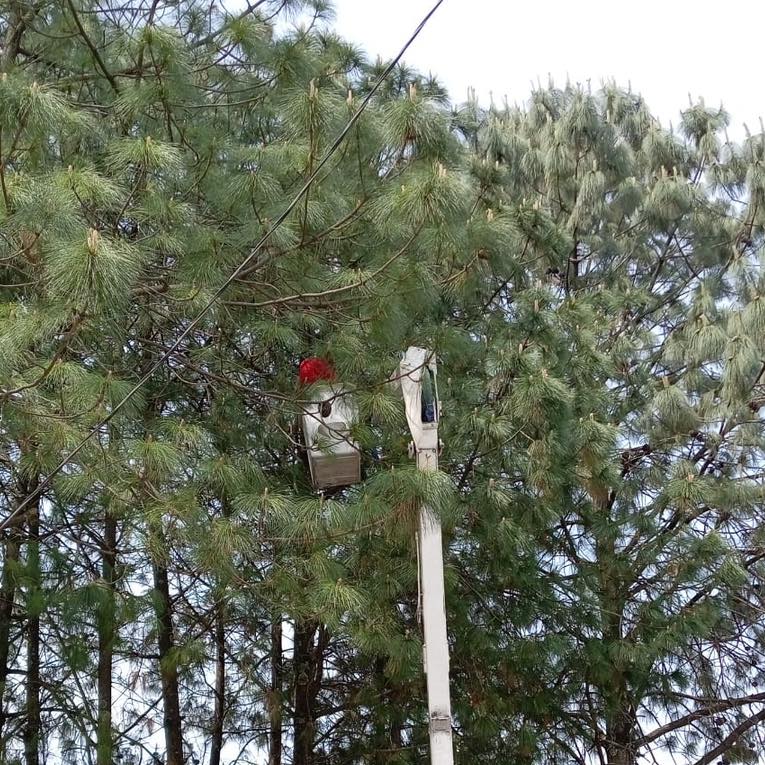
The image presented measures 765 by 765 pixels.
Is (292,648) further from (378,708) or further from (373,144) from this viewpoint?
(373,144)

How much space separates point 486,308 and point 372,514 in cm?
293

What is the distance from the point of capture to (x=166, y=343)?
5.81m

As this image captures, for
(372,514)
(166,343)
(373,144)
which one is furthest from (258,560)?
(373,144)

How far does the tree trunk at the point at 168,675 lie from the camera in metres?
6.04

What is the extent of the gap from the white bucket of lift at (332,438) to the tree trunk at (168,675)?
1363mm

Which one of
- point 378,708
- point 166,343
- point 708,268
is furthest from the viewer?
point 708,268

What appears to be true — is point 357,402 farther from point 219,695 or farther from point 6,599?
point 219,695

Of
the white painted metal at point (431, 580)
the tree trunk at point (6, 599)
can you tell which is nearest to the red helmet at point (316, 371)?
the white painted metal at point (431, 580)

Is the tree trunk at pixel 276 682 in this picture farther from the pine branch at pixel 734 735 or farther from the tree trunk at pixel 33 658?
the pine branch at pixel 734 735

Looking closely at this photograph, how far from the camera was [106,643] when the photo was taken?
5.88m

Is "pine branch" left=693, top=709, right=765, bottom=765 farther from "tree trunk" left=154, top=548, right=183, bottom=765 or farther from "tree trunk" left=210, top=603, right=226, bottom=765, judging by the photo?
"tree trunk" left=154, top=548, right=183, bottom=765

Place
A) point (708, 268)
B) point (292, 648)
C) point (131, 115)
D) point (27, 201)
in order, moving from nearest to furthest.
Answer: point (27, 201) → point (131, 115) → point (292, 648) → point (708, 268)

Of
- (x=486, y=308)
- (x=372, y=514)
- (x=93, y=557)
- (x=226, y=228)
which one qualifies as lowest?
(x=372, y=514)

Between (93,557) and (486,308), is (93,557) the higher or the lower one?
the lower one
